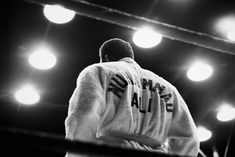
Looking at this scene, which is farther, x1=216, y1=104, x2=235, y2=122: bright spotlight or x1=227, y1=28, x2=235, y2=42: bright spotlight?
x1=216, y1=104, x2=235, y2=122: bright spotlight

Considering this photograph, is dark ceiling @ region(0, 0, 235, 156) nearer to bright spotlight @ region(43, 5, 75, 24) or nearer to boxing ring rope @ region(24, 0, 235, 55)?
bright spotlight @ region(43, 5, 75, 24)

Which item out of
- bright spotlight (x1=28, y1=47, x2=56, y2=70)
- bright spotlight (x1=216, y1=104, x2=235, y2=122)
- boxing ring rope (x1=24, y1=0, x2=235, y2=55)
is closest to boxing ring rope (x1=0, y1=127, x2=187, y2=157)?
boxing ring rope (x1=24, y1=0, x2=235, y2=55)

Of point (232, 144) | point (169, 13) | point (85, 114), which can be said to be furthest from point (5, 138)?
point (232, 144)

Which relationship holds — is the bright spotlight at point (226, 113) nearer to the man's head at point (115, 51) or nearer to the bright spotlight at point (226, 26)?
the bright spotlight at point (226, 26)

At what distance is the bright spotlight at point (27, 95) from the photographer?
233 inches

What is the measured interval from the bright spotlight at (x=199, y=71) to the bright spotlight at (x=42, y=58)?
7.34 ft

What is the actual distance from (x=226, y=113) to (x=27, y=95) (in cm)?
384

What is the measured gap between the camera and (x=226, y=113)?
22.2 feet

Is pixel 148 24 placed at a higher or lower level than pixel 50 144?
higher

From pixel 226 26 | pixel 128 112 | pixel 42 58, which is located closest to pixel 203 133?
pixel 226 26

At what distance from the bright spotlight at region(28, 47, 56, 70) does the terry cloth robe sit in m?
3.10

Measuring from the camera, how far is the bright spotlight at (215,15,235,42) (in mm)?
4837

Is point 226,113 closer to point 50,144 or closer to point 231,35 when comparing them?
point 231,35

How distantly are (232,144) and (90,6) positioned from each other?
24.1 feet
